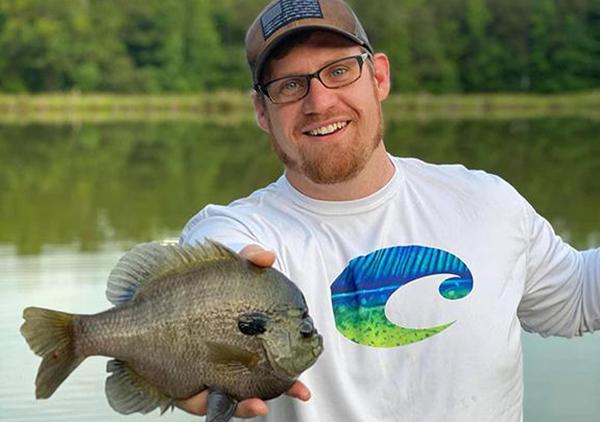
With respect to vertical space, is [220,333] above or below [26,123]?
below

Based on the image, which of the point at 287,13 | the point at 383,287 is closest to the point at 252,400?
the point at 383,287

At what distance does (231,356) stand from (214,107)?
52.1 meters

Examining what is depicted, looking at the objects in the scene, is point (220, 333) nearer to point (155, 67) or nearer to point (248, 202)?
point (248, 202)

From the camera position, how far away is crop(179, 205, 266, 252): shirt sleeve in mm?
2639

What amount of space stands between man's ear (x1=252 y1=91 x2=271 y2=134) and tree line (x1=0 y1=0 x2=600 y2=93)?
5623 centimetres

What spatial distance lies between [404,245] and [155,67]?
5970cm

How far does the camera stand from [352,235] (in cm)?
291

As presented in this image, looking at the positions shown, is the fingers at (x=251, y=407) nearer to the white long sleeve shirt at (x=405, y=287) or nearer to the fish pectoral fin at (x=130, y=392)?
the fish pectoral fin at (x=130, y=392)

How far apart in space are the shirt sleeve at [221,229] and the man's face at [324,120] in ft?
0.73

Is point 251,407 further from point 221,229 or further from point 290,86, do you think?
point 290,86

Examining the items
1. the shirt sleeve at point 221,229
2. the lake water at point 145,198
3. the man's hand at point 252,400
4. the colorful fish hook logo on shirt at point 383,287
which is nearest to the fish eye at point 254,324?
the man's hand at point 252,400

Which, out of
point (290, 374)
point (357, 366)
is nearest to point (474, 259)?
point (357, 366)

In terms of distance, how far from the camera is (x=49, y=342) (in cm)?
232

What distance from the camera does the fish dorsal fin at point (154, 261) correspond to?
2422mm
